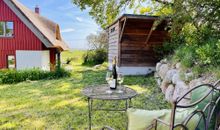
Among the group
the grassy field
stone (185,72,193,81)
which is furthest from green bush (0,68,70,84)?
stone (185,72,193,81)

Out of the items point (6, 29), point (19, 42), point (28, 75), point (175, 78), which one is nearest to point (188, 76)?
point (175, 78)

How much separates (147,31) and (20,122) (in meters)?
6.73

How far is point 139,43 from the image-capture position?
949 centimetres

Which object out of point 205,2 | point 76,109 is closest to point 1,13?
point 76,109

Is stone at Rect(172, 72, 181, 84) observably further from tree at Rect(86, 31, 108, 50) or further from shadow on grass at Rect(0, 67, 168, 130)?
tree at Rect(86, 31, 108, 50)

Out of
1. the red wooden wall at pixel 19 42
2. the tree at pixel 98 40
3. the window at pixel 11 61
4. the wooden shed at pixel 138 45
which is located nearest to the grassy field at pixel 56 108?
the wooden shed at pixel 138 45

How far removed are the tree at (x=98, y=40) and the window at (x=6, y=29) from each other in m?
8.18

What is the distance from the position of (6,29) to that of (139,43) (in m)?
7.19

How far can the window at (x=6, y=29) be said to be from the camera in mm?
11492

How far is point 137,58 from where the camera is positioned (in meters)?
9.56

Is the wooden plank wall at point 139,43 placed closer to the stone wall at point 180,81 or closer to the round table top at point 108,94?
the stone wall at point 180,81

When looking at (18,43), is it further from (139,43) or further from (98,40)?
(98,40)

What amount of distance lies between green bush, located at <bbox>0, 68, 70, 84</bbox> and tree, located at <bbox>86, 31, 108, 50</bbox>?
8.49 m

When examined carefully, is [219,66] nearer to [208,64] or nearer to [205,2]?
[208,64]
